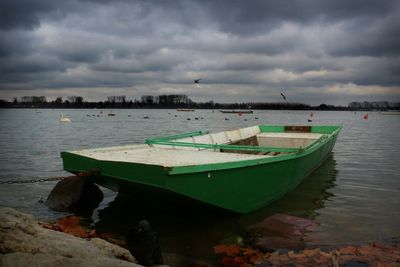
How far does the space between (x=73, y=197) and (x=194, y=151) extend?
10.3ft

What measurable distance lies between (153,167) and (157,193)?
68 centimetres

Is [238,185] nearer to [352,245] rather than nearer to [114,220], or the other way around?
[352,245]

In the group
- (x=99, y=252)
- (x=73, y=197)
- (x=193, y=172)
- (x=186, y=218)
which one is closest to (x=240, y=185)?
(x=193, y=172)

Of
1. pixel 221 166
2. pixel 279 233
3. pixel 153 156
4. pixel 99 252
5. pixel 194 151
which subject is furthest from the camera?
pixel 194 151

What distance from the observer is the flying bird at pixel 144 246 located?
4.40m

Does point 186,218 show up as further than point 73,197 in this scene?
No

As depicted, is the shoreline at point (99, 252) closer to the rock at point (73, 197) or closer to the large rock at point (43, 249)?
the large rock at point (43, 249)

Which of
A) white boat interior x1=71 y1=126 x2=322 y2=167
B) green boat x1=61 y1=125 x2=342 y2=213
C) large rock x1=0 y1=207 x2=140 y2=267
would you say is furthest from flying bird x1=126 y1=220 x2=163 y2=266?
white boat interior x1=71 y1=126 x2=322 y2=167

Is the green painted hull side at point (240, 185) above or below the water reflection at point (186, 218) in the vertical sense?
above

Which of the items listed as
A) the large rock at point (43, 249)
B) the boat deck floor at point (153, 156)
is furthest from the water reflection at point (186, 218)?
the large rock at point (43, 249)

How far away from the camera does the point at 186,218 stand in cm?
718

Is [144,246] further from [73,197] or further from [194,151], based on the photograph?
[73,197]

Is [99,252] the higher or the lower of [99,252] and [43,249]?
the lower

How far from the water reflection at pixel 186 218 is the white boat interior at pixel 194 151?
0.85 meters
